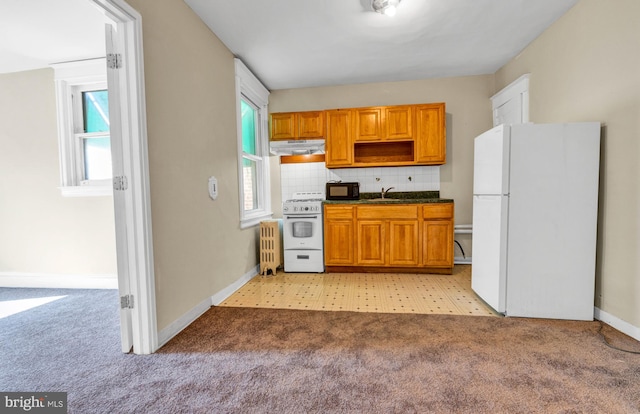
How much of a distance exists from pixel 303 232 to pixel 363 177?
1263 millimetres

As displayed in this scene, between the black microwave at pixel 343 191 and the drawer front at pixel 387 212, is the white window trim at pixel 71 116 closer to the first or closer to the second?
the black microwave at pixel 343 191

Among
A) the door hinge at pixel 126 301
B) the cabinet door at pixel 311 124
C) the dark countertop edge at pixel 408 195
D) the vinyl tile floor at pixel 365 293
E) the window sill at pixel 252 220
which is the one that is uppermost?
the cabinet door at pixel 311 124

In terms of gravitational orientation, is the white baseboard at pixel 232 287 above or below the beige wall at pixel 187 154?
below

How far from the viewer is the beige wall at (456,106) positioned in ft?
12.7

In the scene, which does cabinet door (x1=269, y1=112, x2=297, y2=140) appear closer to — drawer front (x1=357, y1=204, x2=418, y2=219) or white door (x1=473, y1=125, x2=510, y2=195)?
drawer front (x1=357, y1=204, x2=418, y2=219)

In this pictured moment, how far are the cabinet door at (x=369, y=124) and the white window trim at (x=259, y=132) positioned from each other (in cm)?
137

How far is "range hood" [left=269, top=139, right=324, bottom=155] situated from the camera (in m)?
3.84

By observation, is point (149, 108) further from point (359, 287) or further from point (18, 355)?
point (359, 287)

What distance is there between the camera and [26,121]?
319 centimetres

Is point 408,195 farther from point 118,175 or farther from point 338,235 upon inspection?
point 118,175

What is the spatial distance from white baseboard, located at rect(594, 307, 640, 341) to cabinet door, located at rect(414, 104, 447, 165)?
2.20 m

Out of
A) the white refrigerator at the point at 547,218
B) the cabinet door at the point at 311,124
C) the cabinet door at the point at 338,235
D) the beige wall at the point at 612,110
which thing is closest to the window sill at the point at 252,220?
the cabinet door at the point at 338,235

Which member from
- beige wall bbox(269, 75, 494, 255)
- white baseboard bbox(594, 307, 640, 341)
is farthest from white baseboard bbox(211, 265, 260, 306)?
white baseboard bbox(594, 307, 640, 341)

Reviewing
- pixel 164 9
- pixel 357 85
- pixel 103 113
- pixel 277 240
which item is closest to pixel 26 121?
pixel 103 113
